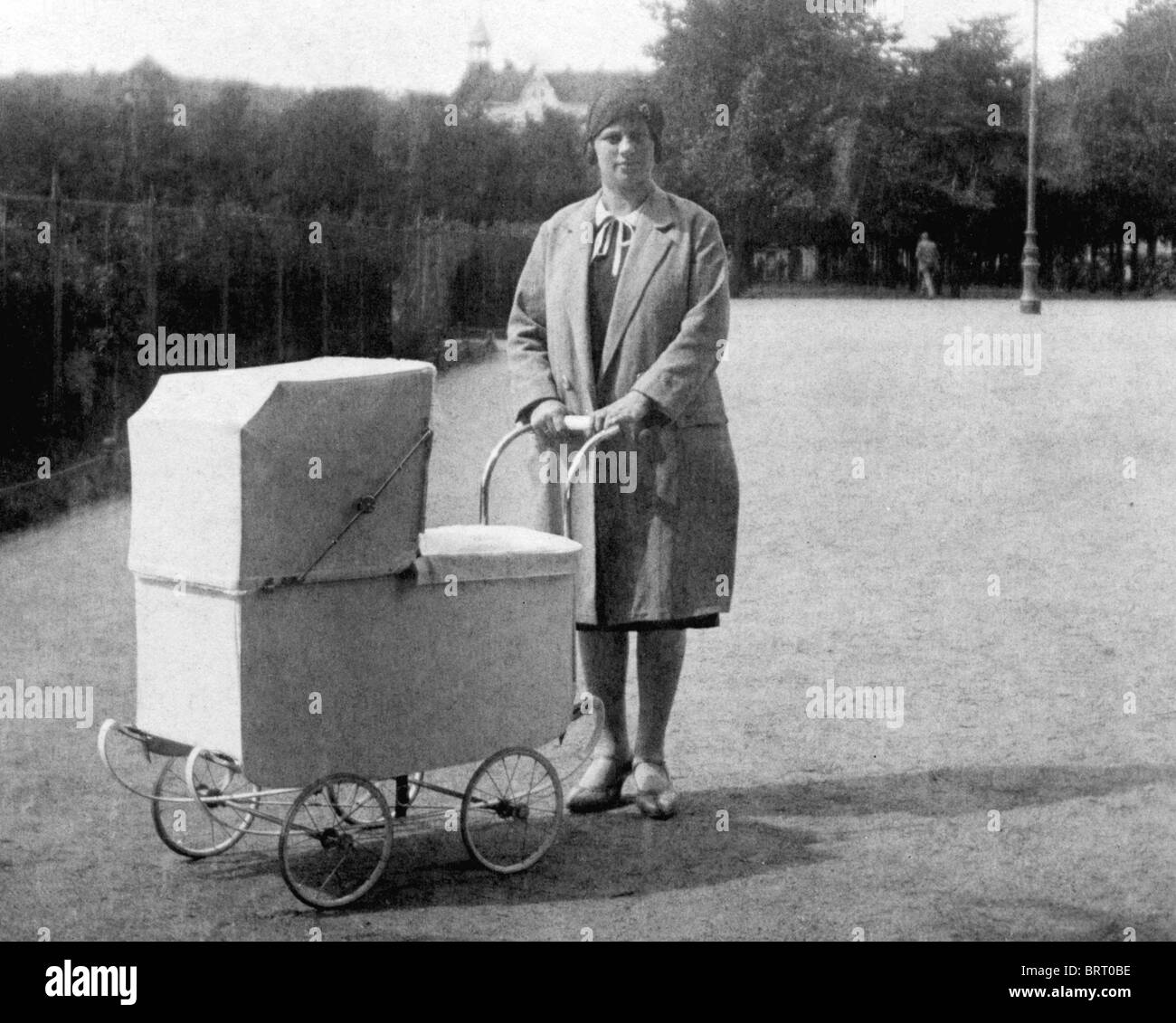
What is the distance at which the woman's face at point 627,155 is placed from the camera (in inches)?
221

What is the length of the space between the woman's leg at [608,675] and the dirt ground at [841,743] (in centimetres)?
29

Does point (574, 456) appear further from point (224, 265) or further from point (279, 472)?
point (224, 265)

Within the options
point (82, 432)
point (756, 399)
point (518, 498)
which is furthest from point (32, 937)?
point (756, 399)

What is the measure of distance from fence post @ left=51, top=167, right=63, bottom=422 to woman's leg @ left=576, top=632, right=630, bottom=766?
18.4 feet

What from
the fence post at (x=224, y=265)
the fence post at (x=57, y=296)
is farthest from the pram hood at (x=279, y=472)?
the fence post at (x=224, y=265)

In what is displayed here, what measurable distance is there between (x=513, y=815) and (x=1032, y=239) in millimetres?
12584

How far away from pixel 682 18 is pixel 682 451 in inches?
124

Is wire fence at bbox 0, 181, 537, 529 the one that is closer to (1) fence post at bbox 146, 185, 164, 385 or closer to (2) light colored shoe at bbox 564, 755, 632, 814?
(1) fence post at bbox 146, 185, 164, 385

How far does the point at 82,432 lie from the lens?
10898 millimetres

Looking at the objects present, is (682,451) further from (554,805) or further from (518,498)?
(518,498)

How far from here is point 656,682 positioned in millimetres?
5852

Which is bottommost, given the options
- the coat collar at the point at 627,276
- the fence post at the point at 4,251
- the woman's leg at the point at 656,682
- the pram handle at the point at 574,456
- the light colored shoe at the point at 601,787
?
the light colored shoe at the point at 601,787

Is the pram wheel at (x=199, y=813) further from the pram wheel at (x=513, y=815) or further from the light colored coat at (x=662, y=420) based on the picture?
the light colored coat at (x=662, y=420)

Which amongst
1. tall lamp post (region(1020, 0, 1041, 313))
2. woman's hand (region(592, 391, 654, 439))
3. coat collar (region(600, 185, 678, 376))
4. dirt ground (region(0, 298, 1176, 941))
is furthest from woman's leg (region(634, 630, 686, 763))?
tall lamp post (region(1020, 0, 1041, 313))
